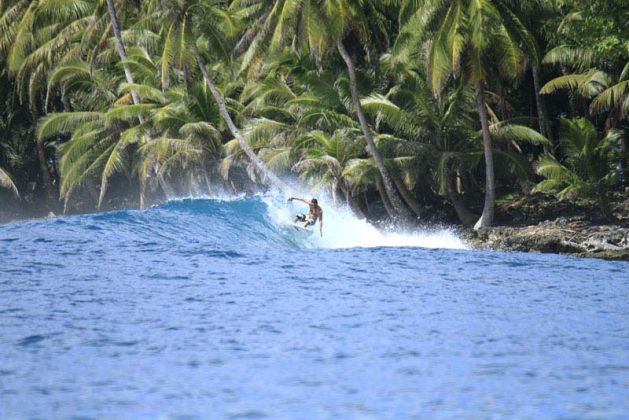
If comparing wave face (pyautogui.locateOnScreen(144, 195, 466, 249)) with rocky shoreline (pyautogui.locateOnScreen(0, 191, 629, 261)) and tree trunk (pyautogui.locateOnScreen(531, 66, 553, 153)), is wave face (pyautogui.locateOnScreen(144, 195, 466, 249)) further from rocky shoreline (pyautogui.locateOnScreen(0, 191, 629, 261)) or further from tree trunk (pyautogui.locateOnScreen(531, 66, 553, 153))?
tree trunk (pyautogui.locateOnScreen(531, 66, 553, 153))

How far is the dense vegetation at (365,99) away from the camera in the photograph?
25.7m

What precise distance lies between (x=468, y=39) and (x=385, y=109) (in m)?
3.71

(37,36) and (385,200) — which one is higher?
(37,36)

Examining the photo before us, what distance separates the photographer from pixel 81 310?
48.3 feet

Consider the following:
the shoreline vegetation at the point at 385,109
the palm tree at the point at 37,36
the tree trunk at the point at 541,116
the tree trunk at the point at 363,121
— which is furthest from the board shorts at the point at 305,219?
the palm tree at the point at 37,36

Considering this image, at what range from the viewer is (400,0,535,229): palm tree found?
2430 cm

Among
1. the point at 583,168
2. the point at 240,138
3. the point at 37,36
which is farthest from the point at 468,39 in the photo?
the point at 37,36

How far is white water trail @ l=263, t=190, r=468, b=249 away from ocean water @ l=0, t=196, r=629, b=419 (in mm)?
1699

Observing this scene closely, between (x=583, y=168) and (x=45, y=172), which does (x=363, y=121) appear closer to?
(x=583, y=168)

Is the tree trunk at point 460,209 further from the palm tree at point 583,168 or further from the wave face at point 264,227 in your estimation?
the palm tree at point 583,168

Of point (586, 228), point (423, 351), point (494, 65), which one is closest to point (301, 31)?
point (494, 65)

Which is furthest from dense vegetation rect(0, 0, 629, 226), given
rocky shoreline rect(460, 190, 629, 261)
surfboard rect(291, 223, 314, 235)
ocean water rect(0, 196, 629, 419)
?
ocean water rect(0, 196, 629, 419)

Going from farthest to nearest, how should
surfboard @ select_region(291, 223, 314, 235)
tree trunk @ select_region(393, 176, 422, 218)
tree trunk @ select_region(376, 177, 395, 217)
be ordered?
tree trunk @ select_region(393, 176, 422, 218) → tree trunk @ select_region(376, 177, 395, 217) → surfboard @ select_region(291, 223, 314, 235)

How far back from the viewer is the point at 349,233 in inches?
1017
